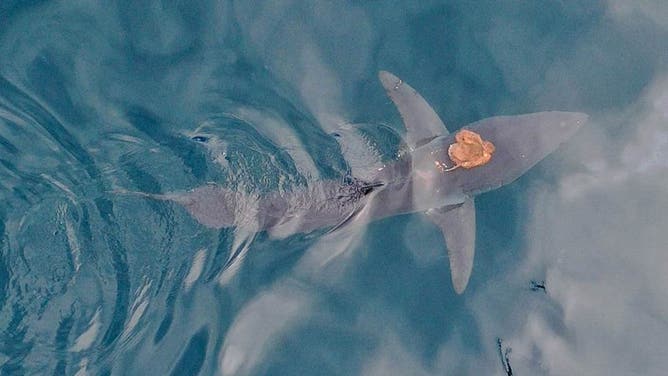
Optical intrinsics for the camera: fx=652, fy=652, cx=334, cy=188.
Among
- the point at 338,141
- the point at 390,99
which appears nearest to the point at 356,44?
the point at 390,99

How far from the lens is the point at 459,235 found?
850 cm

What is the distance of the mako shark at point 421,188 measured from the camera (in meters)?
8.01

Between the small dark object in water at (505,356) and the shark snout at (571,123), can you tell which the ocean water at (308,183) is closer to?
the small dark object in water at (505,356)

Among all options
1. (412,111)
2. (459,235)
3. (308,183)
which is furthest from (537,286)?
(308,183)

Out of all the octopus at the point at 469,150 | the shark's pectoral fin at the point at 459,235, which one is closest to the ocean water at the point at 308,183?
the shark's pectoral fin at the point at 459,235

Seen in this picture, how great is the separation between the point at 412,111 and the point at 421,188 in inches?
43.7

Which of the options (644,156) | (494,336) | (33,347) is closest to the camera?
(33,347)

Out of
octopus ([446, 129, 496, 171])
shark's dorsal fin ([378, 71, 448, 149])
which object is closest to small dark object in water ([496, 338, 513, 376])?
octopus ([446, 129, 496, 171])

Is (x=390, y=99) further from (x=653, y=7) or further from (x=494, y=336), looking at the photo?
(x=653, y=7)

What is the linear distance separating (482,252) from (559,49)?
10.3 ft

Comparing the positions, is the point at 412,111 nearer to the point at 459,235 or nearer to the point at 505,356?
the point at 459,235

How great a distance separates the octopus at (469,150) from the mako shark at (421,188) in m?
0.02

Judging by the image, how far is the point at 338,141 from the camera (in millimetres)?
8648

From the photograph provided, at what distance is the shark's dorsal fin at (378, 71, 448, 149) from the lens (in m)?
8.93
